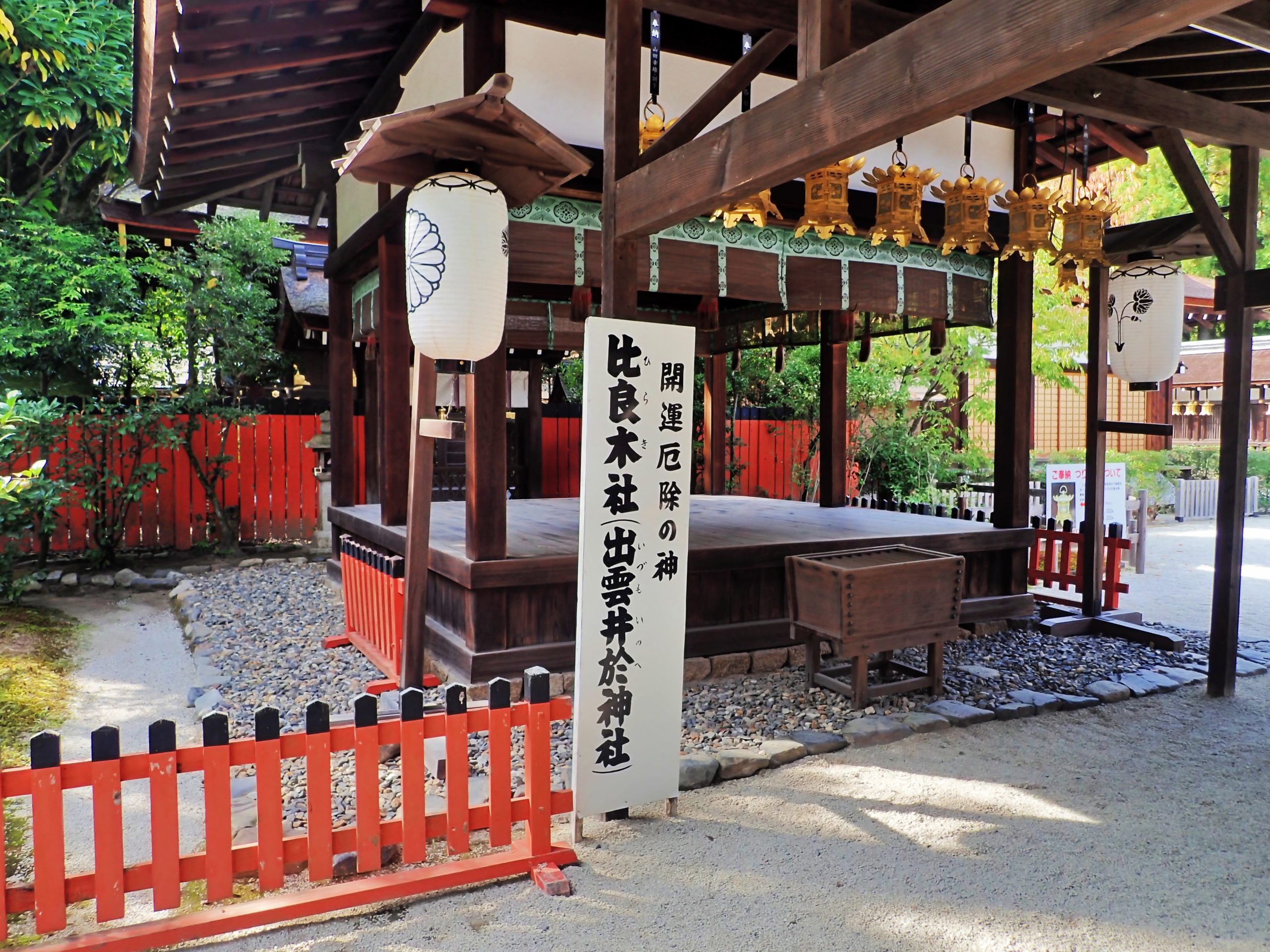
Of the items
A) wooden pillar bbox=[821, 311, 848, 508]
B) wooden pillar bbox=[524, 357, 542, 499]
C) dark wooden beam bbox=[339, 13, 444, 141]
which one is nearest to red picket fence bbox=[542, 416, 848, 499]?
wooden pillar bbox=[524, 357, 542, 499]

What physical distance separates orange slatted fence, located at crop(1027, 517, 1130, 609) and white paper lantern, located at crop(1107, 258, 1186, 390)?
1.51m

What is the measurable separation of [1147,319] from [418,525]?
6006 millimetres

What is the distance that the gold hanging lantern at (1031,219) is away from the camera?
228 inches

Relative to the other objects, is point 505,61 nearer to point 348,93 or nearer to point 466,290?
point 466,290

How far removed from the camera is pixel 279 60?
627 centimetres

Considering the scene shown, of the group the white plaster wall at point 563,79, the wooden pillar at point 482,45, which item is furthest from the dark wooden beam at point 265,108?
the wooden pillar at point 482,45

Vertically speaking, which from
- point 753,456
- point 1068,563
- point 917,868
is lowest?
point 917,868

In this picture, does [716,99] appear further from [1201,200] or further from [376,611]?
[376,611]

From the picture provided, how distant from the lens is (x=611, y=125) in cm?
379

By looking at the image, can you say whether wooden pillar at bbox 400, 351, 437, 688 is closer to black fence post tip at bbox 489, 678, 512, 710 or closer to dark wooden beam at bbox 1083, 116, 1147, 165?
black fence post tip at bbox 489, 678, 512, 710

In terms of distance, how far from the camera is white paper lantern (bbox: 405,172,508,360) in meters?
4.17

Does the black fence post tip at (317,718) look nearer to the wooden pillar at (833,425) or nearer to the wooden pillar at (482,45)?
the wooden pillar at (482,45)

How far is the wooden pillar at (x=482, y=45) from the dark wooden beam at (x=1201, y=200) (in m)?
4.34

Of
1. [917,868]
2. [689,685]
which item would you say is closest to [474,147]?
[689,685]
